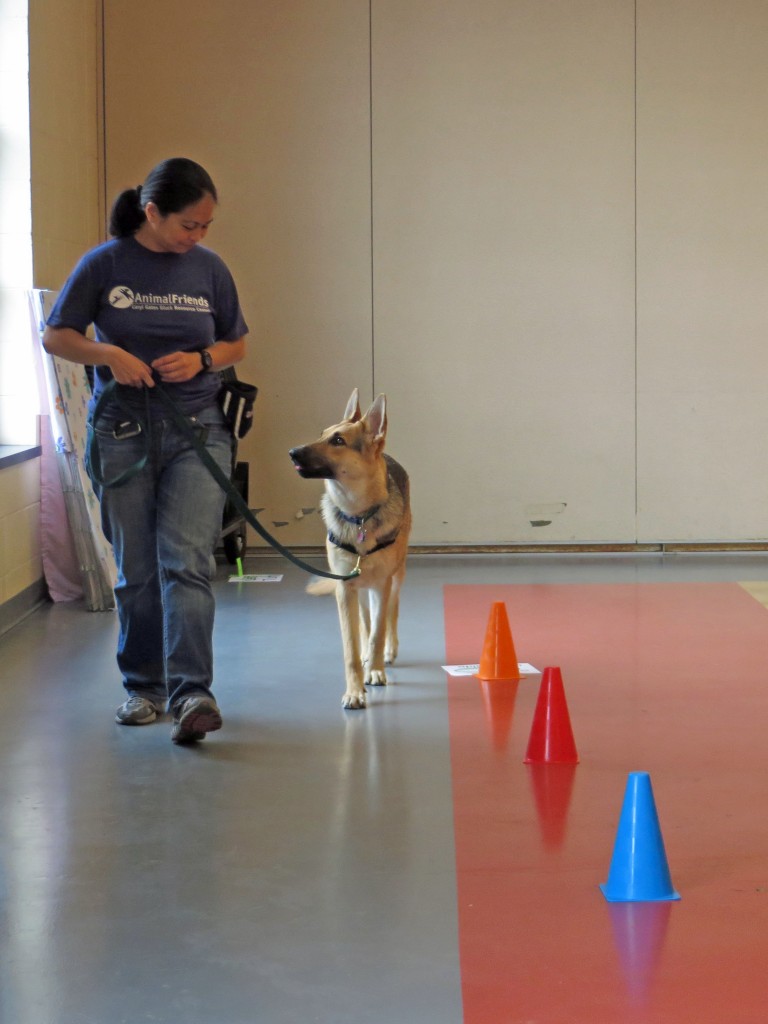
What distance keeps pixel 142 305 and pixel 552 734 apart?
5.47 ft

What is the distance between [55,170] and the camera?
5926mm

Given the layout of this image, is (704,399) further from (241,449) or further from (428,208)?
(241,449)

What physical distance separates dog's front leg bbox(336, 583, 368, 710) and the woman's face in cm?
122

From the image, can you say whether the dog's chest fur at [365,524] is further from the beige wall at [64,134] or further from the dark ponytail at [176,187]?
the beige wall at [64,134]

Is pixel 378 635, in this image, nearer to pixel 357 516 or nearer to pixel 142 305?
pixel 357 516

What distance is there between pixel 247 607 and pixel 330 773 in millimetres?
2416

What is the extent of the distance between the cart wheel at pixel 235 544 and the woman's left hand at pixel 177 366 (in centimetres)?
318

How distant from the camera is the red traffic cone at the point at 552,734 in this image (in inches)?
129

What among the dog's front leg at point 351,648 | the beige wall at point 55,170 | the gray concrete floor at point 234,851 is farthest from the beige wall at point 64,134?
the dog's front leg at point 351,648

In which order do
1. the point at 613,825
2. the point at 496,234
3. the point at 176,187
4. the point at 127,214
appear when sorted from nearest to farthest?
1. the point at 613,825
2. the point at 176,187
3. the point at 127,214
4. the point at 496,234

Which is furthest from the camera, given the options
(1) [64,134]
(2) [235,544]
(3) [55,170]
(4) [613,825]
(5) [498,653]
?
(2) [235,544]

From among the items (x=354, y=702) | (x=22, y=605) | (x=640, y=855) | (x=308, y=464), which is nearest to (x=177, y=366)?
(x=308, y=464)

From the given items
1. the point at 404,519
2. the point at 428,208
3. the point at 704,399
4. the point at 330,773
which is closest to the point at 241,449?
the point at 428,208

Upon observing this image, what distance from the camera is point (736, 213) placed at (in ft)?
23.1
